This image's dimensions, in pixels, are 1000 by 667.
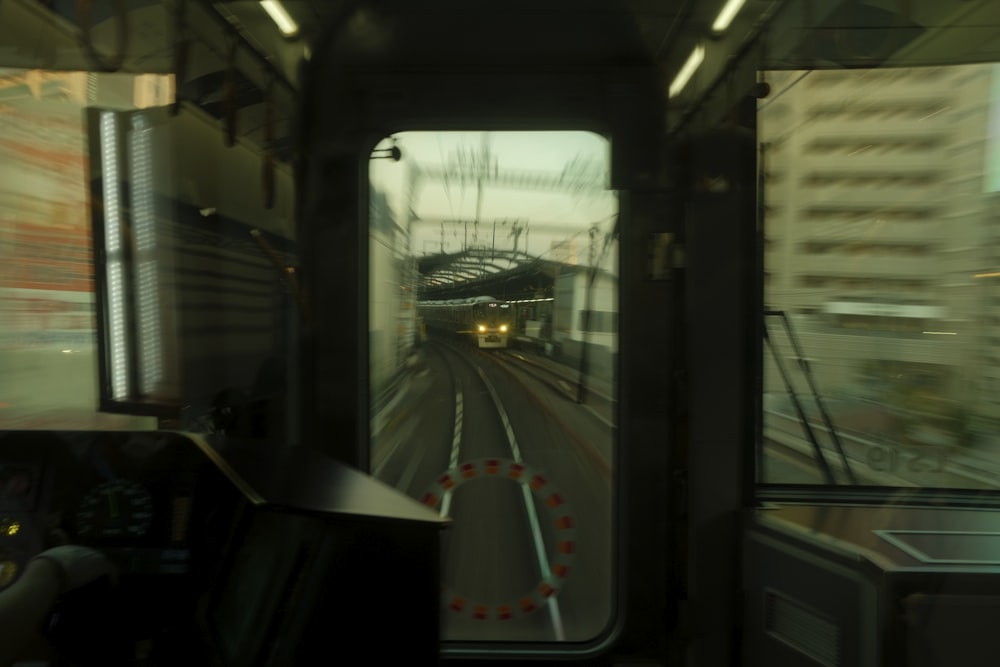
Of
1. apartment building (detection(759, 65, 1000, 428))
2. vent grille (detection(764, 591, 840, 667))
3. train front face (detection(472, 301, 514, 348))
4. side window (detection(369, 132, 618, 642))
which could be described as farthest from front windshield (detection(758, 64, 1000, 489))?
train front face (detection(472, 301, 514, 348))

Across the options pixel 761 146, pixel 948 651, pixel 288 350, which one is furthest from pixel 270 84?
pixel 948 651

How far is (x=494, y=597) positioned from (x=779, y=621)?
96 centimetres

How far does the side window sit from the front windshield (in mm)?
606

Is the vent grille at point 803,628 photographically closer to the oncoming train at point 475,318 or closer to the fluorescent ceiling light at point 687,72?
the oncoming train at point 475,318

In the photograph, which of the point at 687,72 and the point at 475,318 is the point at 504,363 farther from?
the point at 687,72

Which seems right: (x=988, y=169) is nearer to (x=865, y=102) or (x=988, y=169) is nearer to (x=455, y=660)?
(x=865, y=102)

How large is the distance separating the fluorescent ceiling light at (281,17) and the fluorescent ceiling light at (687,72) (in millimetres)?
1312

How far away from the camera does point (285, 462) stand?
6.57 feet

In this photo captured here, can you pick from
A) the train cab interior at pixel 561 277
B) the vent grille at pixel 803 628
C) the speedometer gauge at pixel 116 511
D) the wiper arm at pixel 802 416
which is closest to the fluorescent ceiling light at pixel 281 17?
the train cab interior at pixel 561 277

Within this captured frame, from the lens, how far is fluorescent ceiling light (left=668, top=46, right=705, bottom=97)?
2508 millimetres

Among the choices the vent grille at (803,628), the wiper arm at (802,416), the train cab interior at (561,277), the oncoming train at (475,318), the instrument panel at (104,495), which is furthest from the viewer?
the oncoming train at (475,318)

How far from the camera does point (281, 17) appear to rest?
8.02 feet

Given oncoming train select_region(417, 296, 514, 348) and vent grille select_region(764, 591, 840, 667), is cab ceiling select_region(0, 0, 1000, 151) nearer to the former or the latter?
oncoming train select_region(417, 296, 514, 348)

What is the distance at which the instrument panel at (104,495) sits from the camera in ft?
6.40
